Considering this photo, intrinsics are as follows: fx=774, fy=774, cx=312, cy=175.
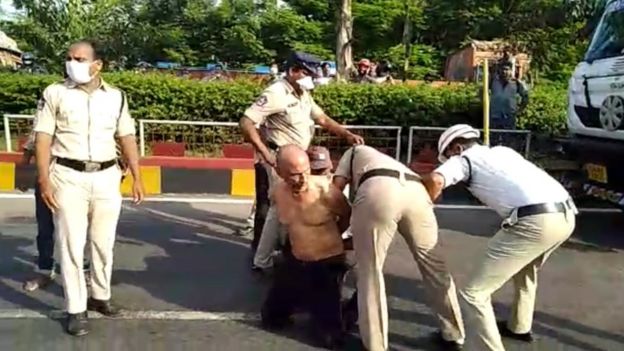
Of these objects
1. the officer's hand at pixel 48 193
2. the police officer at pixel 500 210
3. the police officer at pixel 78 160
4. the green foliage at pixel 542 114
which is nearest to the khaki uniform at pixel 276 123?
the police officer at pixel 78 160

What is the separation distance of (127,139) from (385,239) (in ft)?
5.82

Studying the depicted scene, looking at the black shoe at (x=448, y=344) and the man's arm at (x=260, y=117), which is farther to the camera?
the man's arm at (x=260, y=117)

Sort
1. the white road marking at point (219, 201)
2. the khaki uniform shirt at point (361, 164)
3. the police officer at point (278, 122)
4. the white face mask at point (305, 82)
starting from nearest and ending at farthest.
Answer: the khaki uniform shirt at point (361, 164)
the police officer at point (278, 122)
the white face mask at point (305, 82)
the white road marking at point (219, 201)

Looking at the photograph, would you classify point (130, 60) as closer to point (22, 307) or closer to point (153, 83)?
point (153, 83)

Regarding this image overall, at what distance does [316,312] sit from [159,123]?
699 centimetres

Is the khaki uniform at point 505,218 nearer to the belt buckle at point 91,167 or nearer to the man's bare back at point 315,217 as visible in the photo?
the man's bare back at point 315,217

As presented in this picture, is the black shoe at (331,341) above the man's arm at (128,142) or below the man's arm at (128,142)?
below

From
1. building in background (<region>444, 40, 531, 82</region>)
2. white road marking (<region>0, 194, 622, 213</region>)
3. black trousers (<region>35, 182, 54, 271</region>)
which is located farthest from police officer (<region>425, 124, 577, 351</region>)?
building in background (<region>444, 40, 531, 82</region>)

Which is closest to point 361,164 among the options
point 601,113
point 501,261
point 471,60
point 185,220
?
point 501,261

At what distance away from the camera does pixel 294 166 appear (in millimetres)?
4254

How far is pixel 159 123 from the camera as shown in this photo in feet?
36.1

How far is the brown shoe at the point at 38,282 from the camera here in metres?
5.39

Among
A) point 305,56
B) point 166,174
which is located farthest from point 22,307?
point 166,174

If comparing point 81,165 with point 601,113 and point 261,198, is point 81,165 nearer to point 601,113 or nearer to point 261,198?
point 261,198
